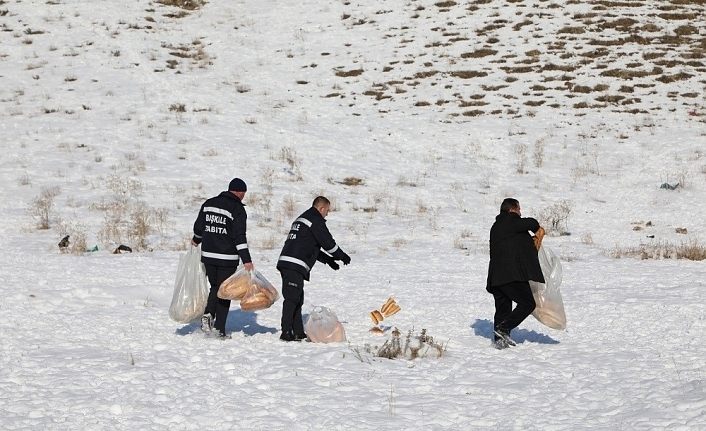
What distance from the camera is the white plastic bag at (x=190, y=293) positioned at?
8.44m

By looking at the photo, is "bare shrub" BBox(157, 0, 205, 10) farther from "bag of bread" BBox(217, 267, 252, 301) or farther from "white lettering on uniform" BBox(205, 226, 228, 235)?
"bag of bread" BBox(217, 267, 252, 301)

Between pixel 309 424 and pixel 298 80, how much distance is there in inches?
916

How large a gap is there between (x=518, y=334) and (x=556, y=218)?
26.7 feet

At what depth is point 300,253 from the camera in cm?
841

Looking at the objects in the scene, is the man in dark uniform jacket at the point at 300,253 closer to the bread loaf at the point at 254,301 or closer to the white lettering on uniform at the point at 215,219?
the bread loaf at the point at 254,301

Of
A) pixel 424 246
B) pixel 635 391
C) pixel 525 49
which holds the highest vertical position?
pixel 525 49

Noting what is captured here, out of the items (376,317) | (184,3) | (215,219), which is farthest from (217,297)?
(184,3)

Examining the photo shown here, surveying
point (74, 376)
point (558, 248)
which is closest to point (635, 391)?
point (74, 376)

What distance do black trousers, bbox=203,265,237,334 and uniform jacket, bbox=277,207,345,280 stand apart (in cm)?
64

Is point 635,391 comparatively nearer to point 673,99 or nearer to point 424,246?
point 424,246

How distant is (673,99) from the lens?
23.9 m

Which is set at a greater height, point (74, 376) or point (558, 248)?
point (74, 376)

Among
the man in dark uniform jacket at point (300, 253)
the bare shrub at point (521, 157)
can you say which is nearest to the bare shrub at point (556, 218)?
the bare shrub at point (521, 157)

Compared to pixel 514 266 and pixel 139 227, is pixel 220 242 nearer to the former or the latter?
pixel 514 266
